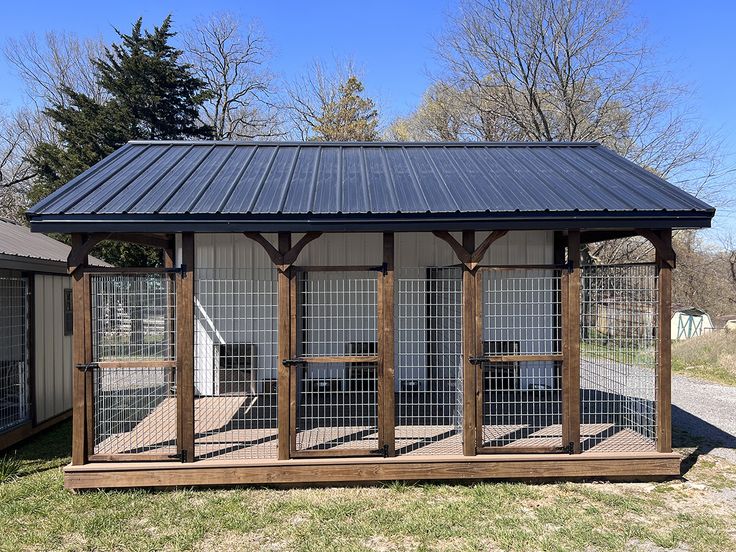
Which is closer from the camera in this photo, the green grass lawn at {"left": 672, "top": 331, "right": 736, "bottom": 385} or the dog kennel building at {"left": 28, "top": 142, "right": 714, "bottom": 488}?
the dog kennel building at {"left": 28, "top": 142, "right": 714, "bottom": 488}

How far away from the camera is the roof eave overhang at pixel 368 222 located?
14.0 feet

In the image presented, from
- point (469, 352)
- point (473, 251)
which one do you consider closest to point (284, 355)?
point (469, 352)

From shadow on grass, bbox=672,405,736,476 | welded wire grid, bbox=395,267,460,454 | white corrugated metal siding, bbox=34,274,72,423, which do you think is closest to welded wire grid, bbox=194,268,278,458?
welded wire grid, bbox=395,267,460,454

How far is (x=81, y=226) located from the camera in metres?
4.24

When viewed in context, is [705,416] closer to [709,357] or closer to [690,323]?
[709,357]

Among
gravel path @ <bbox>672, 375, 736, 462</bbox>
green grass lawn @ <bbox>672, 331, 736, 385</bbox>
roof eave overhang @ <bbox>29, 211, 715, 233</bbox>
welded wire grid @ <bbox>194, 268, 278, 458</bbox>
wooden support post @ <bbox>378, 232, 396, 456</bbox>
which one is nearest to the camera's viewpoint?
roof eave overhang @ <bbox>29, 211, 715, 233</bbox>

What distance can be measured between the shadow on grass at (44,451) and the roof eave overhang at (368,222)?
257 cm

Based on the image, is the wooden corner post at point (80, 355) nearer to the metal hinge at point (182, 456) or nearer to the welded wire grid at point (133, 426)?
the welded wire grid at point (133, 426)

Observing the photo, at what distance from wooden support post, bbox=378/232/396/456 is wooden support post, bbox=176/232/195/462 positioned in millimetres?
1727

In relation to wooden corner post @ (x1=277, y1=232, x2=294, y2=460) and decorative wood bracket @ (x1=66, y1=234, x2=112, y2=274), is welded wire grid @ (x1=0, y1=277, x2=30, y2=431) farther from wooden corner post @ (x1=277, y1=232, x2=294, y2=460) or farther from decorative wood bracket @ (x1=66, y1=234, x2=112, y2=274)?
wooden corner post @ (x1=277, y1=232, x2=294, y2=460)

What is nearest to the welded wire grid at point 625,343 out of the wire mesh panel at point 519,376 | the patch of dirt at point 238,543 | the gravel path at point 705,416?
the wire mesh panel at point 519,376

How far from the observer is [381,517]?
3.94 m

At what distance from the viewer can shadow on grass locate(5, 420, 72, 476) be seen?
507 centimetres

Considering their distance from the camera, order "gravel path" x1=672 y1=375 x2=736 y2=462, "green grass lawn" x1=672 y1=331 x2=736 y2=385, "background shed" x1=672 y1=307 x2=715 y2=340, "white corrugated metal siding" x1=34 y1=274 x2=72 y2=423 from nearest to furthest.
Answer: "gravel path" x1=672 y1=375 x2=736 y2=462
"white corrugated metal siding" x1=34 y1=274 x2=72 y2=423
"green grass lawn" x1=672 y1=331 x2=736 y2=385
"background shed" x1=672 y1=307 x2=715 y2=340
